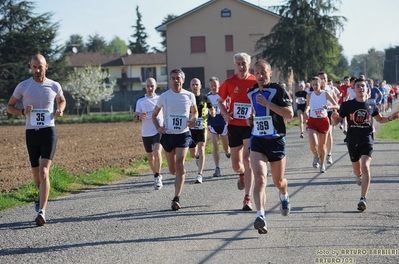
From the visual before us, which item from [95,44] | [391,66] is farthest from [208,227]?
[95,44]

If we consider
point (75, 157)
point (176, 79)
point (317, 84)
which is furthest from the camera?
point (75, 157)

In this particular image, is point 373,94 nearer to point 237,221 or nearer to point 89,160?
point 89,160

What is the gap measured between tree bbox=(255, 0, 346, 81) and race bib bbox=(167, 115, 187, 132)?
48619mm

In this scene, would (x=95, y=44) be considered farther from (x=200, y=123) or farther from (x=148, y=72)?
(x=200, y=123)

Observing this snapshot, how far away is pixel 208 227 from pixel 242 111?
208 cm

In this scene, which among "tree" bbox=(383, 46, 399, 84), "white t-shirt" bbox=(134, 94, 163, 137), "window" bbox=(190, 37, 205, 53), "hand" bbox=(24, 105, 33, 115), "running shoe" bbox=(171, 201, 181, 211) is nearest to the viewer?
"hand" bbox=(24, 105, 33, 115)

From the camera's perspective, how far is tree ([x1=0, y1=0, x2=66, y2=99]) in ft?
238

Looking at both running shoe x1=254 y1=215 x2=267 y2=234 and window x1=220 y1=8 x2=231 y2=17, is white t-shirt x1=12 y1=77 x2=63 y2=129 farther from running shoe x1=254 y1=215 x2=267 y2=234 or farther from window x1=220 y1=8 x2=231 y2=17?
window x1=220 y1=8 x2=231 y2=17

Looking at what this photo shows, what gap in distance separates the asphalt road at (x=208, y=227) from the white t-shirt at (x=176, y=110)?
1.22 meters

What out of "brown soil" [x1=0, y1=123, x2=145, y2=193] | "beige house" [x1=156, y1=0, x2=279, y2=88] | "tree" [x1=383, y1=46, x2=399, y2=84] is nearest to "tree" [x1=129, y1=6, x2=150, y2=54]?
"tree" [x1=383, y1=46, x2=399, y2=84]

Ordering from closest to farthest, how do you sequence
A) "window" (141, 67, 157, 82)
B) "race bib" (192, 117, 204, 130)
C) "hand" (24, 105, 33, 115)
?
"hand" (24, 105, 33, 115) < "race bib" (192, 117, 204, 130) < "window" (141, 67, 157, 82)

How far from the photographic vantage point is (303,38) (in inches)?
2323

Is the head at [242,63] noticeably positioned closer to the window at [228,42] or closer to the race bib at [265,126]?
the race bib at [265,126]

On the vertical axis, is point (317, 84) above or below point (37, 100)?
above
